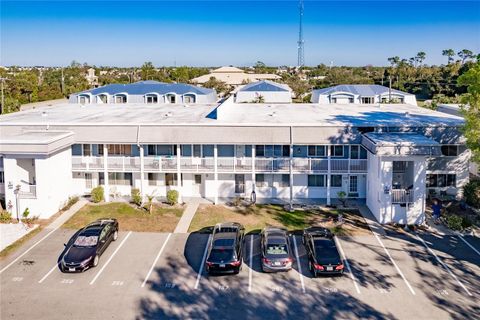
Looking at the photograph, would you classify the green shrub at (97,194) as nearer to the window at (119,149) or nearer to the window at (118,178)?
the window at (118,178)

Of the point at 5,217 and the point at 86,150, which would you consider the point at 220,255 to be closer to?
the point at 5,217

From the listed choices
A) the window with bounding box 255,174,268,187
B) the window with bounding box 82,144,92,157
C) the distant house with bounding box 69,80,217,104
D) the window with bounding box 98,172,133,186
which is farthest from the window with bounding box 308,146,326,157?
the distant house with bounding box 69,80,217,104

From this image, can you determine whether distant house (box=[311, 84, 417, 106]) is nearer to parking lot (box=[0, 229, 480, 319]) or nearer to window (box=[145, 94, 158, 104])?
window (box=[145, 94, 158, 104])

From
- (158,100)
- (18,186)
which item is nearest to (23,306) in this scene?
(18,186)

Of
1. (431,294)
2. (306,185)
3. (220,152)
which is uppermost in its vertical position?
(220,152)

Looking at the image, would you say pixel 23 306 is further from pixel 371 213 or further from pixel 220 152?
pixel 371 213

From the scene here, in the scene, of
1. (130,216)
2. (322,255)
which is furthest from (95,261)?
(322,255)

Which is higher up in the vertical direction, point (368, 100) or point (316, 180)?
point (368, 100)
